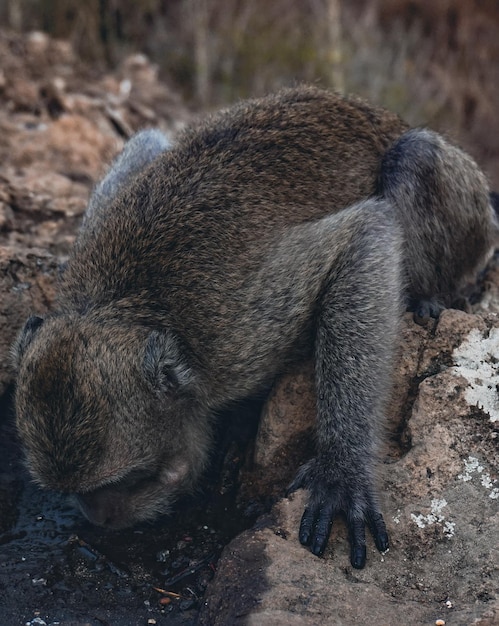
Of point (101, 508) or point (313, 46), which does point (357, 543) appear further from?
point (313, 46)

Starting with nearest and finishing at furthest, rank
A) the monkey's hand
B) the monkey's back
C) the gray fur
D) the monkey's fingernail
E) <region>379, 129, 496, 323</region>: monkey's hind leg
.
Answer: the monkey's fingernail → the monkey's hand → the monkey's back → <region>379, 129, 496, 323</region>: monkey's hind leg → the gray fur

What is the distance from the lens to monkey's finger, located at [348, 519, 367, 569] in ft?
15.0

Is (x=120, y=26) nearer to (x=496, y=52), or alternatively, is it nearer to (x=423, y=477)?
(x=496, y=52)

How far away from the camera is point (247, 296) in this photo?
17.9 ft

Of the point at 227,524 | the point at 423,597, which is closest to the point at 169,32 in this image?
the point at 227,524

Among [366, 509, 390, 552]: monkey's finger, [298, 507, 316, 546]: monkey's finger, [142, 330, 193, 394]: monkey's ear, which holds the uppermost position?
[142, 330, 193, 394]: monkey's ear

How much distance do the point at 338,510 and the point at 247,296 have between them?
139 cm

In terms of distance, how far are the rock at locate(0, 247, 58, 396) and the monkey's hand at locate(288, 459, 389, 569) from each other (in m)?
2.23

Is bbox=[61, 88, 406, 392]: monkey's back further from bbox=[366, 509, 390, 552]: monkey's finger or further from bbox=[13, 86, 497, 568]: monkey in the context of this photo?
bbox=[366, 509, 390, 552]: monkey's finger

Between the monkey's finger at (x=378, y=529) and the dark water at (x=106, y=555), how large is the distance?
808 mm

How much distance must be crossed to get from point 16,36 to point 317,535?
8003 millimetres

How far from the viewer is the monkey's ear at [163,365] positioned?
500 centimetres

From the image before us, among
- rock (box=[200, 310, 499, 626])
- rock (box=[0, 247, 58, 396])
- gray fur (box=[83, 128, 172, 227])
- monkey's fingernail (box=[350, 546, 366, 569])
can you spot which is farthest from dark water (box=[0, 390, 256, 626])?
gray fur (box=[83, 128, 172, 227])

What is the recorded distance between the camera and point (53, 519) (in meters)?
5.46
